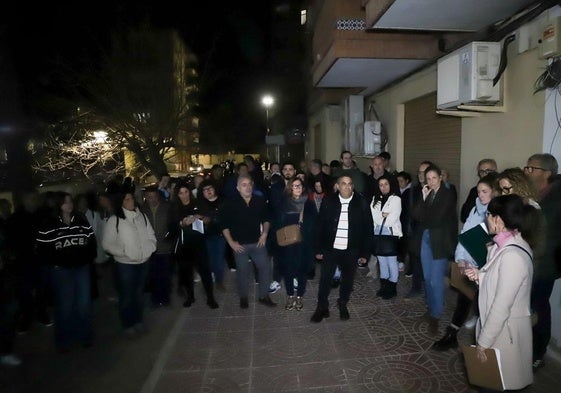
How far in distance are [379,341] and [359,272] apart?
259 cm

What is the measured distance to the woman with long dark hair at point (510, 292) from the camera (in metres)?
2.47

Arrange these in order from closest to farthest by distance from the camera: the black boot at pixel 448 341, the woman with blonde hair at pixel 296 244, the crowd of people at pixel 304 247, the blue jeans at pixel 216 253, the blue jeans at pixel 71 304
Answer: the crowd of people at pixel 304 247
the black boot at pixel 448 341
the blue jeans at pixel 71 304
the woman with blonde hair at pixel 296 244
the blue jeans at pixel 216 253

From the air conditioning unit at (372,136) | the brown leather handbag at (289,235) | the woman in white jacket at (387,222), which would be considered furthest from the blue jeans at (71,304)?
the air conditioning unit at (372,136)

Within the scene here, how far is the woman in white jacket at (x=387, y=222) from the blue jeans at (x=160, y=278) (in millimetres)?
3113

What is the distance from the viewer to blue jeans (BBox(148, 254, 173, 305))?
5.65 metres

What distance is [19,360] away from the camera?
14.0 ft

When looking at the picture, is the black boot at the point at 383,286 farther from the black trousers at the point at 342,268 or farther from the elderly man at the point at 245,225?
the elderly man at the point at 245,225

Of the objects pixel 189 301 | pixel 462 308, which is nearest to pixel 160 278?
pixel 189 301

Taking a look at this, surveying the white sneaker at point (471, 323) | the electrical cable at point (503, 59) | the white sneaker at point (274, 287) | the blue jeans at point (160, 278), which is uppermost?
the electrical cable at point (503, 59)

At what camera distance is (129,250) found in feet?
15.0

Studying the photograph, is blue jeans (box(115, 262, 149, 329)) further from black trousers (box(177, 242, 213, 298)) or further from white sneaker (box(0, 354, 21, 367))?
white sneaker (box(0, 354, 21, 367))

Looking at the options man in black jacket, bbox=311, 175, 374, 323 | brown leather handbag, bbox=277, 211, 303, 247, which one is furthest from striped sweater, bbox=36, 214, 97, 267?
man in black jacket, bbox=311, 175, 374, 323

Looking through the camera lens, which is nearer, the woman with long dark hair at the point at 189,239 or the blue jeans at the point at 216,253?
the woman with long dark hair at the point at 189,239

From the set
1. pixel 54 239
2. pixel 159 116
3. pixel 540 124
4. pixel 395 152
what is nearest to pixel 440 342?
pixel 540 124
